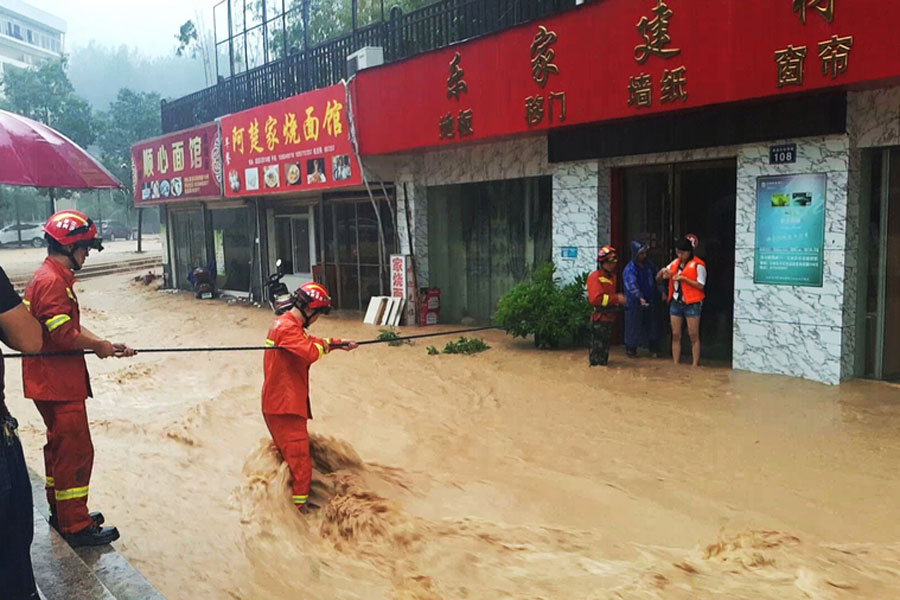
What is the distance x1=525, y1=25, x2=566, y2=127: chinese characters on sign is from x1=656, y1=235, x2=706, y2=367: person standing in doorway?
239 cm

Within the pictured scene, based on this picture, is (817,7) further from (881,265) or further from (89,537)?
(89,537)

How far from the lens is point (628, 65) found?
895cm

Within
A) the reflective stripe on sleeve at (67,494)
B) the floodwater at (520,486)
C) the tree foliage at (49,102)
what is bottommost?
the floodwater at (520,486)

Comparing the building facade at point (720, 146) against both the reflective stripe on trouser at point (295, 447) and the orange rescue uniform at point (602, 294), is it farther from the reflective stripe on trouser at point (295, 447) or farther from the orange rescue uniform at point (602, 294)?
the reflective stripe on trouser at point (295, 447)

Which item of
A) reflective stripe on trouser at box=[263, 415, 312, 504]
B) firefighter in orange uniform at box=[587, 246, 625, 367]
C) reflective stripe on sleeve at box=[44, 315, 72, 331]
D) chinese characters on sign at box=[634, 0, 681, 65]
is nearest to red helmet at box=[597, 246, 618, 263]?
firefighter in orange uniform at box=[587, 246, 625, 367]

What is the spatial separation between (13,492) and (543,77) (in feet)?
27.1

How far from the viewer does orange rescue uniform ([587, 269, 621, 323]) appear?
30.8ft

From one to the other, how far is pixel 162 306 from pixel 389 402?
1294 centimetres

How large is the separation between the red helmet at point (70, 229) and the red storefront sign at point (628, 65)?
636cm

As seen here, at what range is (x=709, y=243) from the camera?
9766 mm

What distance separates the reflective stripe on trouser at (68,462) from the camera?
181 inches

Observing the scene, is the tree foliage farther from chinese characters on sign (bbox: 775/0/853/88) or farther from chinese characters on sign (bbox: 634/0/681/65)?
chinese characters on sign (bbox: 775/0/853/88)

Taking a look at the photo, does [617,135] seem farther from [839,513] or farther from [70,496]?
[70,496]

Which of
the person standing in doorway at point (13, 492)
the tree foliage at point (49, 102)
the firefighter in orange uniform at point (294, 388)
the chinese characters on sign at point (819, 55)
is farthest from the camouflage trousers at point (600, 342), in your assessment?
the tree foliage at point (49, 102)
